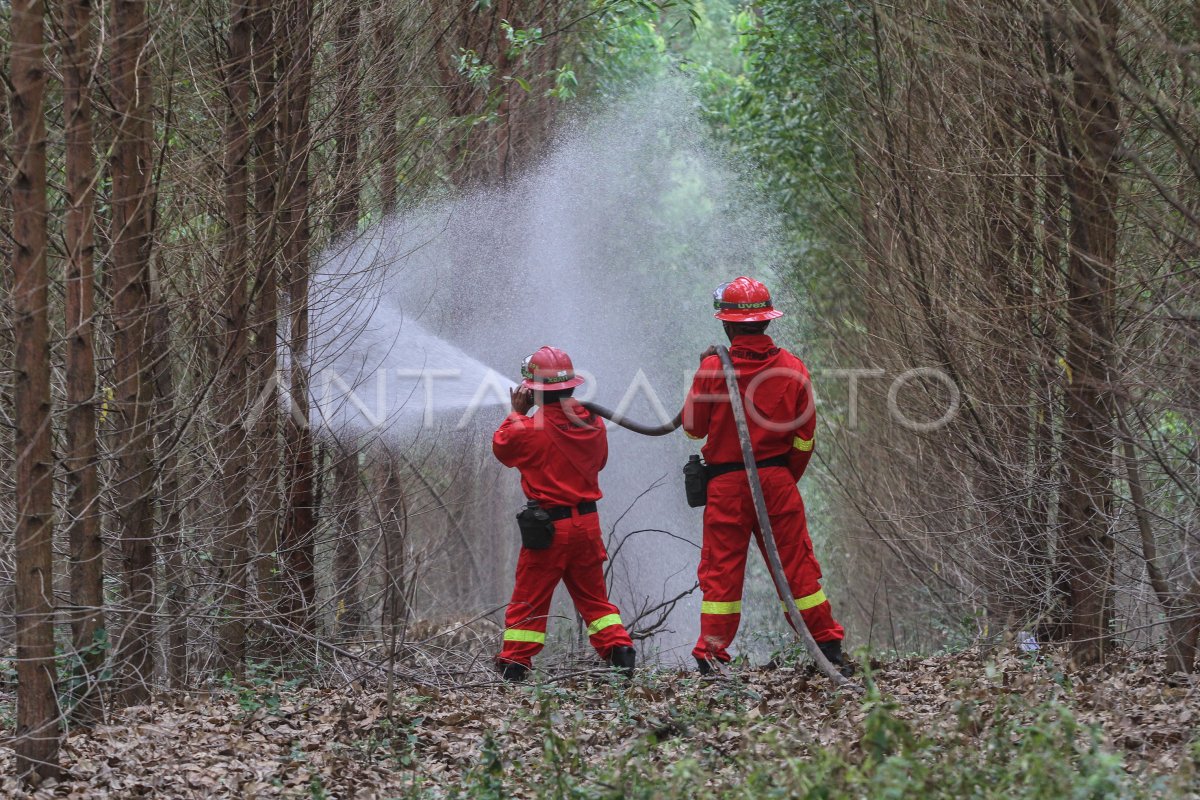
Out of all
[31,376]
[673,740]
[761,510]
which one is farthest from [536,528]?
[31,376]

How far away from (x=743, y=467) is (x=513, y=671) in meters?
1.82

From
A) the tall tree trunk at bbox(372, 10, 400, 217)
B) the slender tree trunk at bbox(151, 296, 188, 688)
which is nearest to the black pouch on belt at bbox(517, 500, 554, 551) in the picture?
the slender tree trunk at bbox(151, 296, 188, 688)

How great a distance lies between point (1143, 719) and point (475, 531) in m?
12.0

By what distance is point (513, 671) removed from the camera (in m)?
7.45

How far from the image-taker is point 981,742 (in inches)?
189

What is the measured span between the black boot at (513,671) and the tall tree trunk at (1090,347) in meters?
3.13

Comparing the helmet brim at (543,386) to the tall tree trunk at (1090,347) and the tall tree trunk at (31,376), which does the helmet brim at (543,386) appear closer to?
the tall tree trunk at (1090,347)

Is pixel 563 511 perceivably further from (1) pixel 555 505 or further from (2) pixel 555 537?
(2) pixel 555 537

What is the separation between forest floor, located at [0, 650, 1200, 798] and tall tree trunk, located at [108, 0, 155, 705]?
604 millimetres

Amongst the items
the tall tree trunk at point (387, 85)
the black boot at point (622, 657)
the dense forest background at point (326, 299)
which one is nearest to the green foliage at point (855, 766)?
the dense forest background at point (326, 299)

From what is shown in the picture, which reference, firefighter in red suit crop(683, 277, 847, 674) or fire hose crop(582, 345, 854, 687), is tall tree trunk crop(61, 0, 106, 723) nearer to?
firefighter in red suit crop(683, 277, 847, 674)

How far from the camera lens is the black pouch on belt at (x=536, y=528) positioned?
24.6 feet

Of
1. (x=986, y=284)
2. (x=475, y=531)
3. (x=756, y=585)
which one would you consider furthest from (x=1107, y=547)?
(x=756, y=585)

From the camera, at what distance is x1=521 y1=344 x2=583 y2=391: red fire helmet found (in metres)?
7.69
